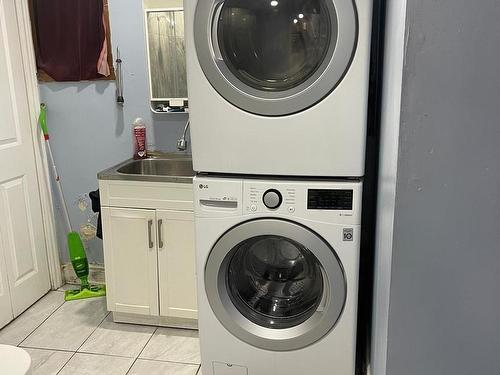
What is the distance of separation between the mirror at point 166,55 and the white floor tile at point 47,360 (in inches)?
53.9

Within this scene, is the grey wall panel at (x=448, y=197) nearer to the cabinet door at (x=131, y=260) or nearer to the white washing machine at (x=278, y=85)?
the white washing machine at (x=278, y=85)

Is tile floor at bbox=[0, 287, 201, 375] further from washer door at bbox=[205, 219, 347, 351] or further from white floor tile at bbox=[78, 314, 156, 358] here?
washer door at bbox=[205, 219, 347, 351]

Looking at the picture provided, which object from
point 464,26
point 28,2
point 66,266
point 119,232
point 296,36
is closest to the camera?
point 464,26

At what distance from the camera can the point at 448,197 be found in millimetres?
964

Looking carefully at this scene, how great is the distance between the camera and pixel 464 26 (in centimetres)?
88

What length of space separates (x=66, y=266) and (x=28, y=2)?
1.60m

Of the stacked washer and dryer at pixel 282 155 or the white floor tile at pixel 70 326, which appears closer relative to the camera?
the stacked washer and dryer at pixel 282 155

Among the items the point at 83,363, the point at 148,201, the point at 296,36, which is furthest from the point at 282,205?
the point at 83,363

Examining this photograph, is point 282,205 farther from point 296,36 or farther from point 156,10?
point 156,10

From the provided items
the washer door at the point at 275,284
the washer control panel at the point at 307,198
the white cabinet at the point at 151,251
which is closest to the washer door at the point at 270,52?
the washer control panel at the point at 307,198

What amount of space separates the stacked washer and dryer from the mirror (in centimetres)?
95

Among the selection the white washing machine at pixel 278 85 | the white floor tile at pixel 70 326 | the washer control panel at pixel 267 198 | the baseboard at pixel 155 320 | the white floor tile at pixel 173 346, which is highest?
the white washing machine at pixel 278 85

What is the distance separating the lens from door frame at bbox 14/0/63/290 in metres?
2.66

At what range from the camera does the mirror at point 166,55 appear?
254cm
